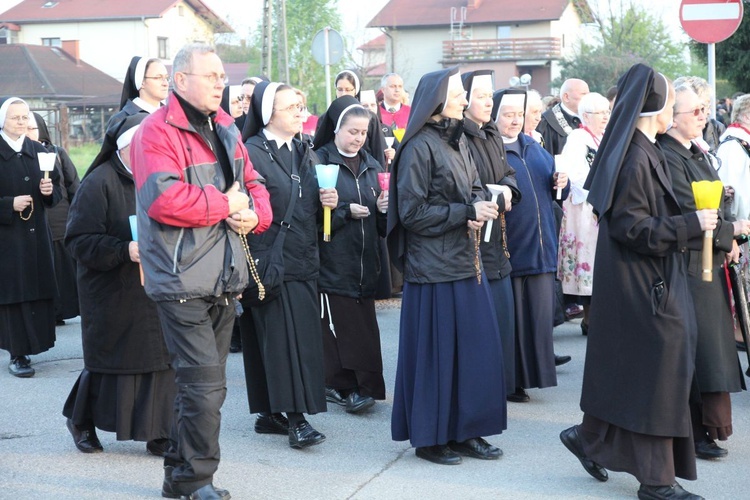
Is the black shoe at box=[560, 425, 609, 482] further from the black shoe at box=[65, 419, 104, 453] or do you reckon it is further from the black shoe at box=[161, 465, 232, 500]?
the black shoe at box=[65, 419, 104, 453]

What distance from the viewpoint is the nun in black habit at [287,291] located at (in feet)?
21.4

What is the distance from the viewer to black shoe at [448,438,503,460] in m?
6.21

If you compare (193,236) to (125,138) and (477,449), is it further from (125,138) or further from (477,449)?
(477,449)

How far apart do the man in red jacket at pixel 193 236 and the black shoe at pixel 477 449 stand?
156cm

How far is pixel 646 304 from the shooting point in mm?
5332

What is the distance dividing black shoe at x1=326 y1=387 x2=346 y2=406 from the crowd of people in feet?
0.06

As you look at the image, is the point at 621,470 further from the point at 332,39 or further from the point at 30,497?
the point at 332,39

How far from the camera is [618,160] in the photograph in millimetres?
5332

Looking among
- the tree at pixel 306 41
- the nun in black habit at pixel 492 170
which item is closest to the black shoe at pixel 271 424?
the nun in black habit at pixel 492 170

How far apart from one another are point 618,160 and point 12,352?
561cm

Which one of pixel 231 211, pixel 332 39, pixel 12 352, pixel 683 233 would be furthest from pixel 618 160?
pixel 332 39

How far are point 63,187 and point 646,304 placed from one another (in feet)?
22.7

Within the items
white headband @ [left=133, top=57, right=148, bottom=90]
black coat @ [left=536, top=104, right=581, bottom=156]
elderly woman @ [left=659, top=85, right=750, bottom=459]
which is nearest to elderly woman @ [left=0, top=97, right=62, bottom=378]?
white headband @ [left=133, top=57, right=148, bottom=90]

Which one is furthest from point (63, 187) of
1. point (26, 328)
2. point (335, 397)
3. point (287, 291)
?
point (287, 291)
